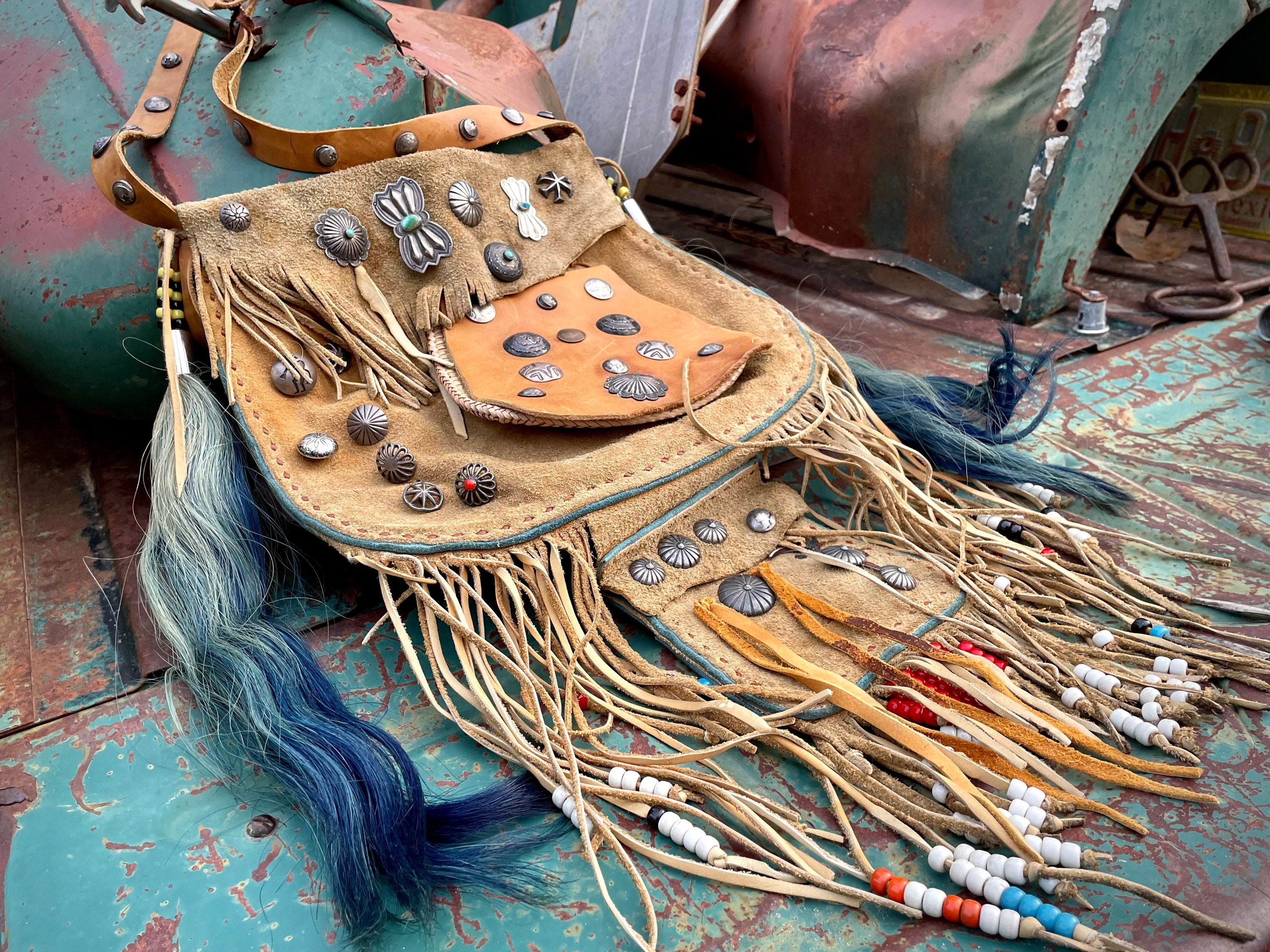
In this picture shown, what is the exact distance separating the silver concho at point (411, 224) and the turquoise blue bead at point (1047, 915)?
1.45m

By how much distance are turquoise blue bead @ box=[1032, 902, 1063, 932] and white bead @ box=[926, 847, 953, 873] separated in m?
0.10

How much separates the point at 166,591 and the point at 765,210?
8.95 feet

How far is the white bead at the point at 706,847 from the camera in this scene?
1.08 meters

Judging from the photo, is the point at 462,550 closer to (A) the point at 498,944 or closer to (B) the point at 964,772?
(A) the point at 498,944

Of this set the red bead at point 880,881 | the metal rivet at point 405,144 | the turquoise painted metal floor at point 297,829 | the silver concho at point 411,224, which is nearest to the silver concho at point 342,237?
the silver concho at point 411,224

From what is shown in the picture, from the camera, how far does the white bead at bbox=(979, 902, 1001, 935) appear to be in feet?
3.23

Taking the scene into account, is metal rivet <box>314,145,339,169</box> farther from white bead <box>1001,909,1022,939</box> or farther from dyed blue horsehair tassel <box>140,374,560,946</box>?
white bead <box>1001,909,1022,939</box>

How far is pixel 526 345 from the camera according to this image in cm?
174

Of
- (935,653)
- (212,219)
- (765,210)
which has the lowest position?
(765,210)

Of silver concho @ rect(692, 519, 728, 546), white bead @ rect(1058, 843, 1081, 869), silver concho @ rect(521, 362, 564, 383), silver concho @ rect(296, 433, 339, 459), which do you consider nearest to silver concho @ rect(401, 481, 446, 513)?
silver concho @ rect(296, 433, 339, 459)

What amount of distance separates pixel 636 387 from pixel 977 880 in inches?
36.0

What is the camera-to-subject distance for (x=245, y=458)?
5.20 feet

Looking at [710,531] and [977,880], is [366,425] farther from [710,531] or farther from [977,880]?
[977,880]

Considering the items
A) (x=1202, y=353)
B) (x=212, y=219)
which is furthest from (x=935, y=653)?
(x=1202, y=353)
